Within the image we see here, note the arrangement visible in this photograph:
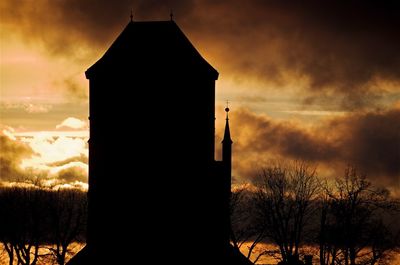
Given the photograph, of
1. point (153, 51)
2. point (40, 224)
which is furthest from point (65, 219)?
point (153, 51)

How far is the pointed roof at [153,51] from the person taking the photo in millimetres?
37312

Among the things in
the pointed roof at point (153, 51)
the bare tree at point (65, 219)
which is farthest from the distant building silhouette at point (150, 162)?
the bare tree at point (65, 219)

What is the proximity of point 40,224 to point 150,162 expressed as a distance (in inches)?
855

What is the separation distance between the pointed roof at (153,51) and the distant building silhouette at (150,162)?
63mm

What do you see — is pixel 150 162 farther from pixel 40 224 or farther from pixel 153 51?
pixel 40 224

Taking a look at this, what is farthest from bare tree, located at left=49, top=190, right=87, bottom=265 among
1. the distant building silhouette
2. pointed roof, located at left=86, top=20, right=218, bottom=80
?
pointed roof, located at left=86, top=20, right=218, bottom=80

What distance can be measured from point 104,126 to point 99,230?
18.5ft

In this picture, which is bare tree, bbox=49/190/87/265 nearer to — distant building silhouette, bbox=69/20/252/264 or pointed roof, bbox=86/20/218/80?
distant building silhouette, bbox=69/20/252/264

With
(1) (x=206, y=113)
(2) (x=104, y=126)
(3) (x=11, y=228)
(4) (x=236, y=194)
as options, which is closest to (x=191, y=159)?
(1) (x=206, y=113)

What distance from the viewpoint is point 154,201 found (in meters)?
36.7

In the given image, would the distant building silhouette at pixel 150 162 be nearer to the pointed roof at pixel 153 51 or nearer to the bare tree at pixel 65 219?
the pointed roof at pixel 153 51

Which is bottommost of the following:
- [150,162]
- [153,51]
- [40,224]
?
[40,224]

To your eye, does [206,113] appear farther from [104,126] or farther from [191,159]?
[104,126]

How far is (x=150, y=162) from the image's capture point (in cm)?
3675
